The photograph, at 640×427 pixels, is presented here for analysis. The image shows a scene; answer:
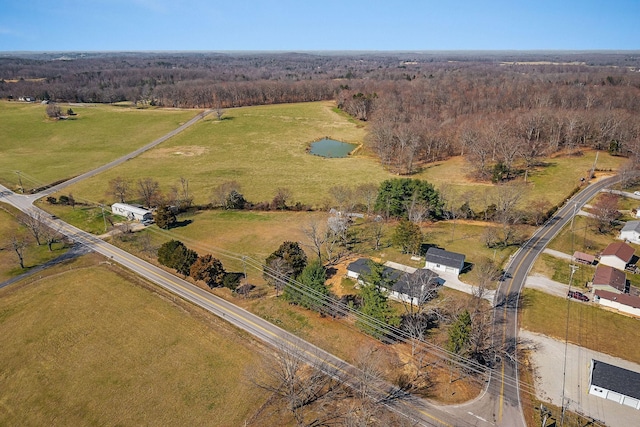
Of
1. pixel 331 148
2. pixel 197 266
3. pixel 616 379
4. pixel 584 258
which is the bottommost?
pixel 616 379

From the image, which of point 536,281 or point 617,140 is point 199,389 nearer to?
point 536,281

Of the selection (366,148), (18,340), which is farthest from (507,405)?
(366,148)

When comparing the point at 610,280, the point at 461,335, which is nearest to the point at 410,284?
the point at 461,335

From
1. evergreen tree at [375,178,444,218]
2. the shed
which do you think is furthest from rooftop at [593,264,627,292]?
evergreen tree at [375,178,444,218]

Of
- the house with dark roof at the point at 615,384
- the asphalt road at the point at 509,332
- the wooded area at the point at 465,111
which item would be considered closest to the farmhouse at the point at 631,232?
the asphalt road at the point at 509,332

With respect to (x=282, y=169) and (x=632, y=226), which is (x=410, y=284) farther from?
(x=282, y=169)
